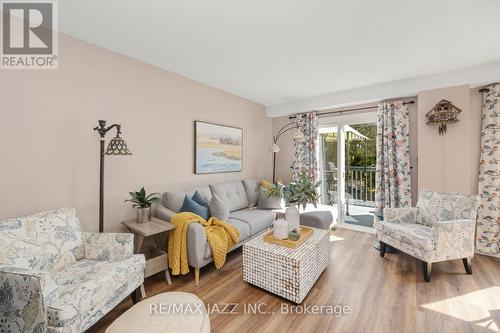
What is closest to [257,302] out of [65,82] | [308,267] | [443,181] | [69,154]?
[308,267]

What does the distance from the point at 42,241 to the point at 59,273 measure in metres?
0.27

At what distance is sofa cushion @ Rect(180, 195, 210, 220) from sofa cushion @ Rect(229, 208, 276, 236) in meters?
0.51

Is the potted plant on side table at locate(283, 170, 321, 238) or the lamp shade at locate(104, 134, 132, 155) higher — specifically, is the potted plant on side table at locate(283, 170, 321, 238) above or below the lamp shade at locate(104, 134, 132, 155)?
below

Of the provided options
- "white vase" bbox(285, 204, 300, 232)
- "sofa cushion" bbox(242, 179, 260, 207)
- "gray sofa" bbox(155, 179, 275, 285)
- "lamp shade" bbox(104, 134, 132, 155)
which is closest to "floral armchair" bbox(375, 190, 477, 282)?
"white vase" bbox(285, 204, 300, 232)

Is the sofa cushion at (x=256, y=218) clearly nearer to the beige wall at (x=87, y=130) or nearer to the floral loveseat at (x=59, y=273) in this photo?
the beige wall at (x=87, y=130)

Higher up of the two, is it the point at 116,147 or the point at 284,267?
the point at 116,147

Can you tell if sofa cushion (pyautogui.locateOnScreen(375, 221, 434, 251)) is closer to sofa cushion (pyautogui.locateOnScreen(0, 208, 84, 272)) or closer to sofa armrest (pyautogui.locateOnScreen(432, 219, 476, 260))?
sofa armrest (pyautogui.locateOnScreen(432, 219, 476, 260))

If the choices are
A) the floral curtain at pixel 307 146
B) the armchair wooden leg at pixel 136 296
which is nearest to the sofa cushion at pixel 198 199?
the armchair wooden leg at pixel 136 296

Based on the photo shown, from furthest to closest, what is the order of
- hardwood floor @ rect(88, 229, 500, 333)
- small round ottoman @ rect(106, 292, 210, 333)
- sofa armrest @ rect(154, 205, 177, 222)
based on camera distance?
sofa armrest @ rect(154, 205, 177, 222) < hardwood floor @ rect(88, 229, 500, 333) < small round ottoman @ rect(106, 292, 210, 333)

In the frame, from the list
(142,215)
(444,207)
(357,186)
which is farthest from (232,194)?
(444,207)

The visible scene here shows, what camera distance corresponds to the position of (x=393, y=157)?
336 centimetres

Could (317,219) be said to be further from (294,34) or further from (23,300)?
(23,300)

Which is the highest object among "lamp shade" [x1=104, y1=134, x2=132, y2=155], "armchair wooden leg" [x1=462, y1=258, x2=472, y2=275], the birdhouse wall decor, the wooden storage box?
the birdhouse wall decor

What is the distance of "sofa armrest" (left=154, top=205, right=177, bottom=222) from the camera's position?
7.81ft
